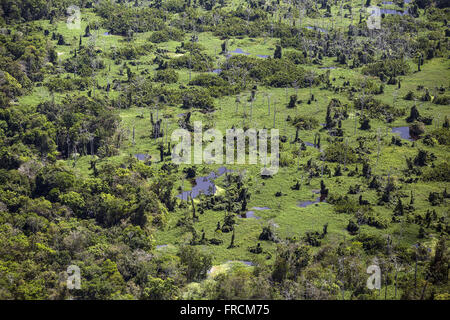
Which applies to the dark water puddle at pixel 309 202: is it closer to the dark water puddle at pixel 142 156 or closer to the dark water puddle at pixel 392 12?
the dark water puddle at pixel 142 156

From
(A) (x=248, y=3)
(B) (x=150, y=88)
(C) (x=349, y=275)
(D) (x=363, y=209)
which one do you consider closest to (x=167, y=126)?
(B) (x=150, y=88)

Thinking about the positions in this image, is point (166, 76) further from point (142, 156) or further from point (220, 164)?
Result: point (220, 164)

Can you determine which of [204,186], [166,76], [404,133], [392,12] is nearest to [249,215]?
[204,186]

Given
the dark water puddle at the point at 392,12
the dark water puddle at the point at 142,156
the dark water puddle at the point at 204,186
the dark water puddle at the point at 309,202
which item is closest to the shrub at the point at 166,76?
the dark water puddle at the point at 142,156

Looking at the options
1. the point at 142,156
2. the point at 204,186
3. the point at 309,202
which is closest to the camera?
the point at 309,202

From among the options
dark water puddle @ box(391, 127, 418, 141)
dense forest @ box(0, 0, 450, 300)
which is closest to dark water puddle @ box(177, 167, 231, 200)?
dense forest @ box(0, 0, 450, 300)
